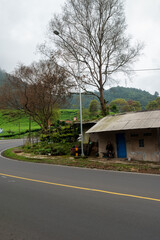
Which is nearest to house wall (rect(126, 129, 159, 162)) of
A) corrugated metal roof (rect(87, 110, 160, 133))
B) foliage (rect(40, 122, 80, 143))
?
corrugated metal roof (rect(87, 110, 160, 133))

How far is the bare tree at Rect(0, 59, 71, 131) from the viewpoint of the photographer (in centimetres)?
2561

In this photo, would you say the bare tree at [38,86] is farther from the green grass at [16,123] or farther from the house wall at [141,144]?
the house wall at [141,144]

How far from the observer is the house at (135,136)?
13875mm

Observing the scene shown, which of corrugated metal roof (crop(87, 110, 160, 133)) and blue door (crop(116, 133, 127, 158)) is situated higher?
corrugated metal roof (crop(87, 110, 160, 133))

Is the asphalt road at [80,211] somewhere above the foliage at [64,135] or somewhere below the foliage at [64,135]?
below

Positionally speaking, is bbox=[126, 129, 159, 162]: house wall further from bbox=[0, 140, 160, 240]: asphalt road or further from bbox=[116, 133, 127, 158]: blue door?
bbox=[0, 140, 160, 240]: asphalt road

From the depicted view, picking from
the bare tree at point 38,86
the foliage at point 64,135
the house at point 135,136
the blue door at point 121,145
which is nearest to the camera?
the house at point 135,136

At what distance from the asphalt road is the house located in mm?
6424

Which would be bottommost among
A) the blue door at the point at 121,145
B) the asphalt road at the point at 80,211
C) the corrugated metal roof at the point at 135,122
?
the asphalt road at the point at 80,211

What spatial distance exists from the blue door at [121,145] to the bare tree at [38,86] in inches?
425

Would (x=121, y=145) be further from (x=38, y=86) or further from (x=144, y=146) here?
(x=38, y=86)

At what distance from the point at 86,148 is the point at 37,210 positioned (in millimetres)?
13634

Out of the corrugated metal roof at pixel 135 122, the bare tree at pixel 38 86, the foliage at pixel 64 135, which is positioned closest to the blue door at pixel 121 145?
the corrugated metal roof at pixel 135 122

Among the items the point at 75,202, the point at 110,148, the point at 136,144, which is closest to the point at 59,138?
the point at 110,148
